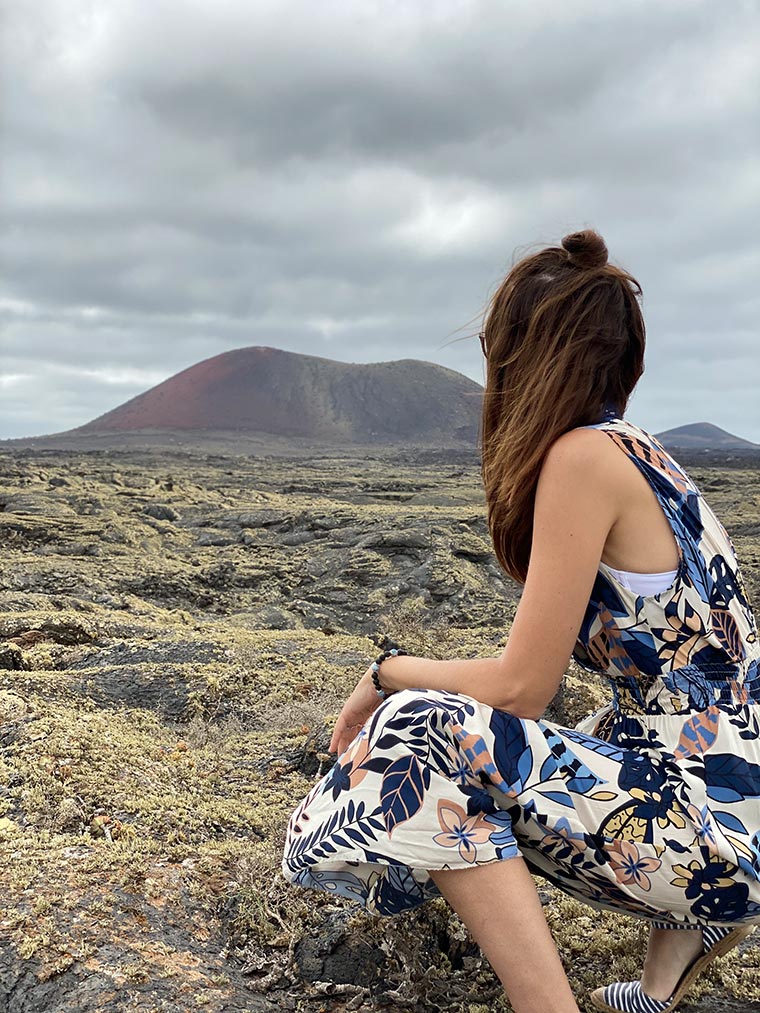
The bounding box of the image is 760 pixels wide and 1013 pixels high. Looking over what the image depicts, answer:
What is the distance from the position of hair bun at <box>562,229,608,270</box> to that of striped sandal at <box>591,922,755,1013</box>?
161 cm

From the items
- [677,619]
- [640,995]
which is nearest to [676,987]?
[640,995]

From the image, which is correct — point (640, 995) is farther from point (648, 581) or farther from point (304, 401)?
point (304, 401)

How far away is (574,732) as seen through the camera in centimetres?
212

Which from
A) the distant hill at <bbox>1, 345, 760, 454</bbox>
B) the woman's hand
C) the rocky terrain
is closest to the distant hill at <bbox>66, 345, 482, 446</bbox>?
the distant hill at <bbox>1, 345, 760, 454</bbox>

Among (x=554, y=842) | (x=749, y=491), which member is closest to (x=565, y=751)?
(x=554, y=842)

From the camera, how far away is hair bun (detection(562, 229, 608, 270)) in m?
2.21

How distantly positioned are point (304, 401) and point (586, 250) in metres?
148

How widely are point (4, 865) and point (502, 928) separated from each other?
178 centimetres

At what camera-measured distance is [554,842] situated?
2.02m

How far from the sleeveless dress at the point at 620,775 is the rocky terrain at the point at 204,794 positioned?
577 mm

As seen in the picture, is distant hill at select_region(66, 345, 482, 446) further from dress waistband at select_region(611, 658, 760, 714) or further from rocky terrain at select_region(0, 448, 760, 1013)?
dress waistband at select_region(611, 658, 760, 714)

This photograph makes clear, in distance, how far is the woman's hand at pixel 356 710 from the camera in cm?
245

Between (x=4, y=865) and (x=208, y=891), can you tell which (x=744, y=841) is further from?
(x=4, y=865)

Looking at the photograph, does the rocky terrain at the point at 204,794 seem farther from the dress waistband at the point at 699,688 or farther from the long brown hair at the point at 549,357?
the long brown hair at the point at 549,357
